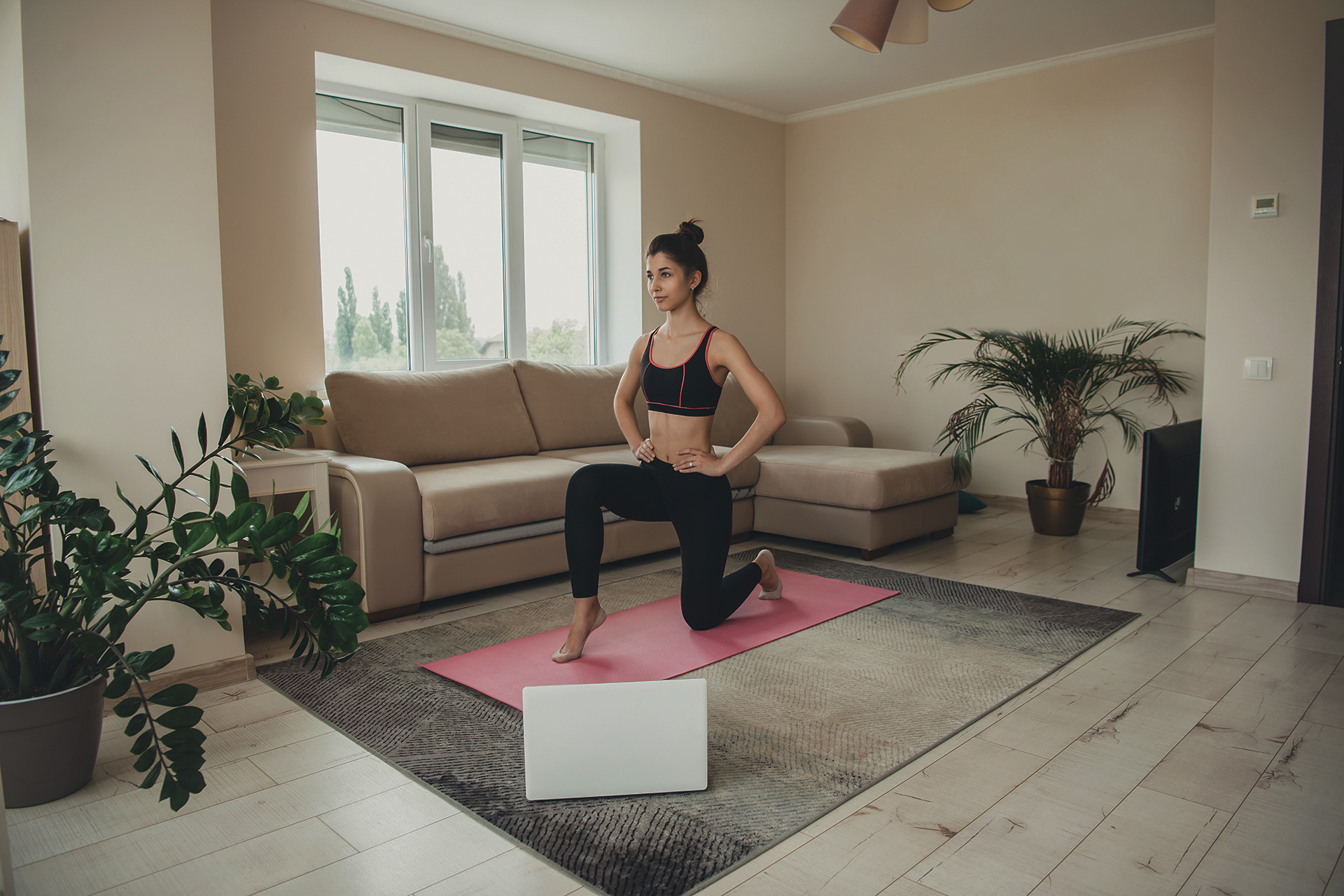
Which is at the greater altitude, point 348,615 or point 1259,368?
point 1259,368

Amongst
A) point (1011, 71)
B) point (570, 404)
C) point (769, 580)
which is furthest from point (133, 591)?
point (1011, 71)

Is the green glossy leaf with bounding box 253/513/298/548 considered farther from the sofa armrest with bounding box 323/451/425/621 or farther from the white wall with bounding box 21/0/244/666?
the sofa armrest with bounding box 323/451/425/621

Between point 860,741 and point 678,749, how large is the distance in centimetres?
54

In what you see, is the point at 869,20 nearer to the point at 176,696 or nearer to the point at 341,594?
the point at 341,594

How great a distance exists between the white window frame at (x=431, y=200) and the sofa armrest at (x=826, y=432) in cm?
170

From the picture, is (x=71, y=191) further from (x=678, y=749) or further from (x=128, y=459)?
(x=678, y=749)

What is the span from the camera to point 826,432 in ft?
16.8

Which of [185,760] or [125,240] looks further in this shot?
[125,240]

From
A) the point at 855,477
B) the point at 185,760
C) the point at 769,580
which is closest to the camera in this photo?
the point at 185,760

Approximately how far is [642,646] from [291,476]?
1300 mm

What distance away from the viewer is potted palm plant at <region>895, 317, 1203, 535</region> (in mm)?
4547

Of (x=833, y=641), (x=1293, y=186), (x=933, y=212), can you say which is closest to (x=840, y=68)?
(x=933, y=212)

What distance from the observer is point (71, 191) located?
2.26m

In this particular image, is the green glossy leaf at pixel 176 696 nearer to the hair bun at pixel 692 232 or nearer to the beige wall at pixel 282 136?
the hair bun at pixel 692 232
